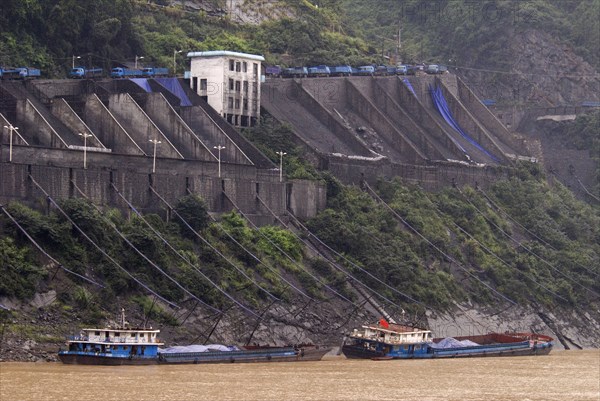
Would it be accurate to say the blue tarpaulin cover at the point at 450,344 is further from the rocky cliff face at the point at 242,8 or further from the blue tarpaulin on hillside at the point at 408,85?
the rocky cliff face at the point at 242,8

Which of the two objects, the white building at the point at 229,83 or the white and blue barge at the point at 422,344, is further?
the white building at the point at 229,83

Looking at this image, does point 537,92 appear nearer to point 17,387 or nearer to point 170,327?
point 170,327

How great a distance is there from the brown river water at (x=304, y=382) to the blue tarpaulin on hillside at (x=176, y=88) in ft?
82.9

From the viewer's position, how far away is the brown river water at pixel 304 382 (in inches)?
2815

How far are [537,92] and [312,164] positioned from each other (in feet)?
153

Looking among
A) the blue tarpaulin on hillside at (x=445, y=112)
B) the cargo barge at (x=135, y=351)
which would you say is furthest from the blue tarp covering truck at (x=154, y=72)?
the cargo barge at (x=135, y=351)

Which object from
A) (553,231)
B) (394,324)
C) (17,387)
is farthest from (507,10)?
(17,387)

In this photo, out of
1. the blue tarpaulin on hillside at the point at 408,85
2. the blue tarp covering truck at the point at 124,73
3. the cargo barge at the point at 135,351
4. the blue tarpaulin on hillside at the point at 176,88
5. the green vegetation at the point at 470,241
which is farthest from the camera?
the blue tarpaulin on hillside at the point at 408,85

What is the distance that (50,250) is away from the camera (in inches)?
3467

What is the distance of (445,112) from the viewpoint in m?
136

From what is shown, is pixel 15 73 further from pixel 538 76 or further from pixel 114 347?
pixel 538 76

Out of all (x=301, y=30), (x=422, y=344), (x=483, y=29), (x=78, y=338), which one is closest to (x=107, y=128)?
(x=422, y=344)

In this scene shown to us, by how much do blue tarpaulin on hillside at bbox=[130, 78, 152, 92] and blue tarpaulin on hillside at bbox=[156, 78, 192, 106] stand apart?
94 cm

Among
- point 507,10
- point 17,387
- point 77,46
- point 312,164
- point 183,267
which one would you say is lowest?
point 17,387
